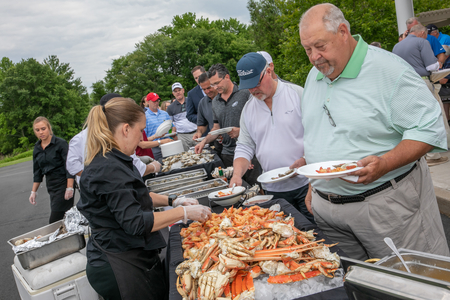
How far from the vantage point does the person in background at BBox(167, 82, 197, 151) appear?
289 inches

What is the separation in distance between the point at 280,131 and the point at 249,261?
1329 millimetres

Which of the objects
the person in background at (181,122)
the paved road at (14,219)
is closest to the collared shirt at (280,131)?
the paved road at (14,219)

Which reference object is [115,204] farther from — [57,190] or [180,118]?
[180,118]

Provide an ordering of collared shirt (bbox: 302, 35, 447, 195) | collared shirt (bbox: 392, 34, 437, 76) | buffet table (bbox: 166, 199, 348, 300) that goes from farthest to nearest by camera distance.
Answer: collared shirt (bbox: 392, 34, 437, 76) → collared shirt (bbox: 302, 35, 447, 195) → buffet table (bbox: 166, 199, 348, 300)

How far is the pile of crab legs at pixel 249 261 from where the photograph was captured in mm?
1298

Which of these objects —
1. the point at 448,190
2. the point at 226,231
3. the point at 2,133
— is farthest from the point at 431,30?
the point at 2,133

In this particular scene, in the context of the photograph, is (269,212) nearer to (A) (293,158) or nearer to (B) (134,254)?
(A) (293,158)

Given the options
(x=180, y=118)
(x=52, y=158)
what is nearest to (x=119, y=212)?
(x=52, y=158)

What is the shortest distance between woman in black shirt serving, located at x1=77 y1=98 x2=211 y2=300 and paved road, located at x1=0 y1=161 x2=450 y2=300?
9.14 feet

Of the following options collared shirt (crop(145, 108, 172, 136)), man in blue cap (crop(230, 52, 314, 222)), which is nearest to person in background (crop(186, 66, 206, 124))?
collared shirt (crop(145, 108, 172, 136))

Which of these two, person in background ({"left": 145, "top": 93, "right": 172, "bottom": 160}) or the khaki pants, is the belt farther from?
person in background ({"left": 145, "top": 93, "right": 172, "bottom": 160})

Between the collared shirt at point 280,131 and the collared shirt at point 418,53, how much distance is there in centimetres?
375

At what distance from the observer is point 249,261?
1412mm

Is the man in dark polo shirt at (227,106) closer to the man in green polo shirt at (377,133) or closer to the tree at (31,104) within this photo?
the man in green polo shirt at (377,133)
